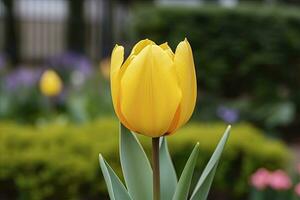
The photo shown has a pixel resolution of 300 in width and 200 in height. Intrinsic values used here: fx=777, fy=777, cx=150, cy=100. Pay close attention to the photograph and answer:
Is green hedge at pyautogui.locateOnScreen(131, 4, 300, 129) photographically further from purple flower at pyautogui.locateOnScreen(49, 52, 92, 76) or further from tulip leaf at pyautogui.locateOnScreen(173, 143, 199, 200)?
tulip leaf at pyautogui.locateOnScreen(173, 143, 199, 200)

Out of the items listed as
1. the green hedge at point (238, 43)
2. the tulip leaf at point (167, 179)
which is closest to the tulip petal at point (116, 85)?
the tulip leaf at point (167, 179)

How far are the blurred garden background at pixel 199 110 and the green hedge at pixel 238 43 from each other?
11mm

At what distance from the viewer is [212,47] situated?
8.37 m

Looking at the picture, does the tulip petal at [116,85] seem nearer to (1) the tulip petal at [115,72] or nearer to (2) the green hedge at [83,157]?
(1) the tulip petal at [115,72]

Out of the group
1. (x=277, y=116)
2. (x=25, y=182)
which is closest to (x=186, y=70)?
(x=25, y=182)

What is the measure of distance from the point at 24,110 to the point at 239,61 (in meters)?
2.49

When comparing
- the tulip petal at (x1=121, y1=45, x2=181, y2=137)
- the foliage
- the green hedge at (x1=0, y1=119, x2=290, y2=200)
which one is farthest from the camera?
the foliage

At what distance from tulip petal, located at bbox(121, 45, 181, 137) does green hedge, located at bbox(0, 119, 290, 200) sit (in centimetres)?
283

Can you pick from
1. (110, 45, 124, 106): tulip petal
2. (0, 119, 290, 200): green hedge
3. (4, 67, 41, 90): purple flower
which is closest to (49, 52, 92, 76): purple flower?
(4, 67, 41, 90): purple flower

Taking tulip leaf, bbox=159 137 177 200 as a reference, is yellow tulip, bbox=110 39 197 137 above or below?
above

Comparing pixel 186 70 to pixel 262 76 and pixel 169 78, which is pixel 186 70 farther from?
pixel 262 76

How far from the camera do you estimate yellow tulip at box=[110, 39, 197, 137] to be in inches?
59.7

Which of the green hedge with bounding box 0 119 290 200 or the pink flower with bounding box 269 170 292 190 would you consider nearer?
the pink flower with bounding box 269 170 292 190

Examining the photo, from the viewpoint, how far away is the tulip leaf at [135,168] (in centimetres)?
170
